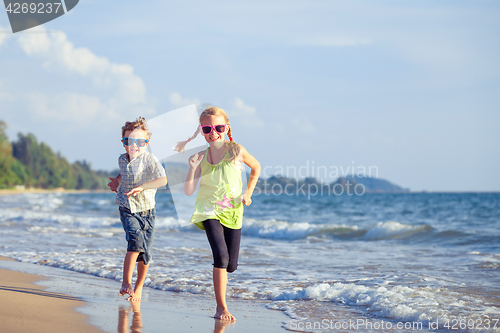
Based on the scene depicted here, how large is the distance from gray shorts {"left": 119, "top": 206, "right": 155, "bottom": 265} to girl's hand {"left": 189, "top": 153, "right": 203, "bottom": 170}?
81 cm

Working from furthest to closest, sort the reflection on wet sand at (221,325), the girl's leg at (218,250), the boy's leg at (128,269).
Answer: the boy's leg at (128,269), the girl's leg at (218,250), the reflection on wet sand at (221,325)

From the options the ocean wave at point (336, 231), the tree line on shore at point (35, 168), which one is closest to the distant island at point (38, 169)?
the tree line on shore at point (35, 168)

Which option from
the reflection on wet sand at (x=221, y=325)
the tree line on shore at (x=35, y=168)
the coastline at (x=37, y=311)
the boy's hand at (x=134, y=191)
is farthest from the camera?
the tree line on shore at (x=35, y=168)

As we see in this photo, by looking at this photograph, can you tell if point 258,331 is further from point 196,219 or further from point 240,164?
point 240,164

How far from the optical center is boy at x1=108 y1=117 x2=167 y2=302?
3959 mm

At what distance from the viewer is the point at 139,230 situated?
13.1 feet

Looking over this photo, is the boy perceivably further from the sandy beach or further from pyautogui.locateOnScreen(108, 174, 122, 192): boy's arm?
the sandy beach

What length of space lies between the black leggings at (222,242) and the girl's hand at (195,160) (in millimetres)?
455

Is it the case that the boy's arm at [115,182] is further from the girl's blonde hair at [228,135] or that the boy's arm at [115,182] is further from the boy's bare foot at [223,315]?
the boy's bare foot at [223,315]

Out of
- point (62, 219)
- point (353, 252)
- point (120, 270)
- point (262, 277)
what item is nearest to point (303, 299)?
point (262, 277)

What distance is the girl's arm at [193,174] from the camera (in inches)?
139

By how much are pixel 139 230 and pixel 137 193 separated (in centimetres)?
34
